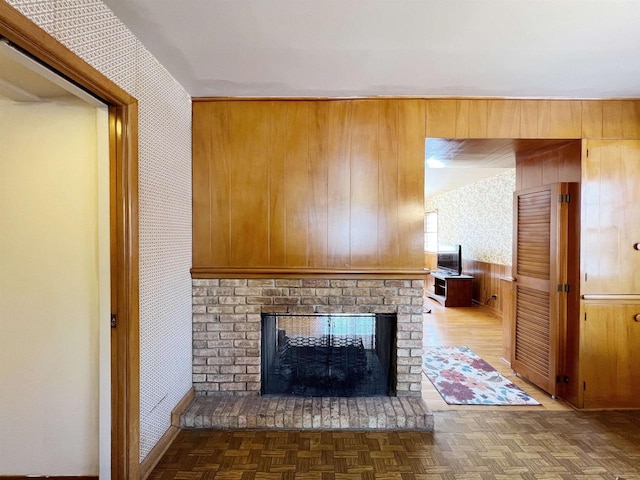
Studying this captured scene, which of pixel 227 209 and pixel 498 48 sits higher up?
pixel 498 48

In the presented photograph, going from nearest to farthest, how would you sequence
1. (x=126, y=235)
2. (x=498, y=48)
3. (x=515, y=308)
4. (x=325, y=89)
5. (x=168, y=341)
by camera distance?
(x=126, y=235), (x=498, y=48), (x=168, y=341), (x=325, y=89), (x=515, y=308)

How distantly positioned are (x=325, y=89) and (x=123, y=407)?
2.31m

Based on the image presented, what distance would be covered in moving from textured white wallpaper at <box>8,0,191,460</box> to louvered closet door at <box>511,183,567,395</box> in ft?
9.46

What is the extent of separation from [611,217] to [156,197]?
10.7 feet

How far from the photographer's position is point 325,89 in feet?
7.95

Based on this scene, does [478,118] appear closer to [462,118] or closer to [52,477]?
[462,118]

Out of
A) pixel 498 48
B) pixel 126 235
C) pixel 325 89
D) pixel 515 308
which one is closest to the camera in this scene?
pixel 126 235

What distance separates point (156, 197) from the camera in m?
2.03

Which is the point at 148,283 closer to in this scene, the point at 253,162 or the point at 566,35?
the point at 253,162

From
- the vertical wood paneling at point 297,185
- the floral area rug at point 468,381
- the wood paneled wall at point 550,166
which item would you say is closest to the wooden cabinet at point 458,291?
the floral area rug at point 468,381

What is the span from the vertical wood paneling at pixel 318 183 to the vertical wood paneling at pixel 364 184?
8.1 inches

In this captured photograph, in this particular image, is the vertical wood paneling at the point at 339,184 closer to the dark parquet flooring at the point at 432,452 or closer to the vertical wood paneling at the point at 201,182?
the vertical wood paneling at the point at 201,182

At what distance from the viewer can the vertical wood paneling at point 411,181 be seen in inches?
101

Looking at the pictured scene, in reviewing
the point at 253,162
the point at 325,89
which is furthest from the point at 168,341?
the point at 325,89
